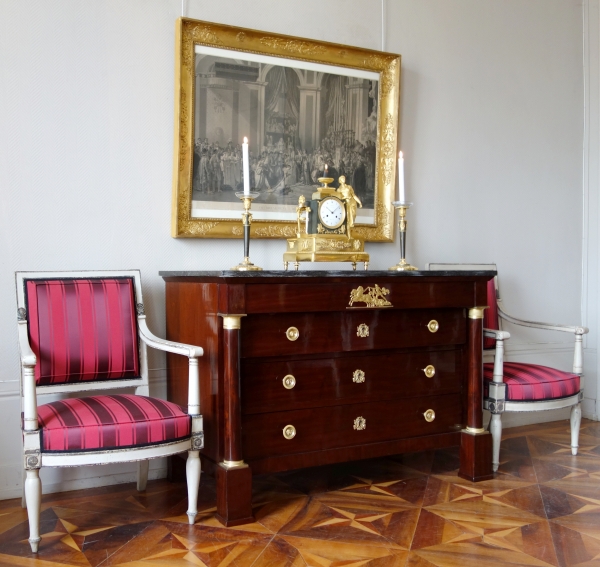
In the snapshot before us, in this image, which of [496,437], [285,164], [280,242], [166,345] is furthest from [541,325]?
[166,345]

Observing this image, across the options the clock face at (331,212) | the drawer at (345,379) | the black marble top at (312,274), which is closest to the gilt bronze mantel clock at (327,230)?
the clock face at (331,212)

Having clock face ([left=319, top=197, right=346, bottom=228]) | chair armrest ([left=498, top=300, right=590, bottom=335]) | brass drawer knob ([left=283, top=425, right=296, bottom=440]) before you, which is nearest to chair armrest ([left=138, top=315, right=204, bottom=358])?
brass drawer knob ([left=283, top=425, right=296, bottom=440])

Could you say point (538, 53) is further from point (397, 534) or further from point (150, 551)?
point (150, 551)

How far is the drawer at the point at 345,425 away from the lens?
294cm

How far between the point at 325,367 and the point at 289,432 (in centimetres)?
32

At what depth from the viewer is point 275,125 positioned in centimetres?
371

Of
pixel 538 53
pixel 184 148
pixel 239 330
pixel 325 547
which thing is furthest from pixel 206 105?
pixel 538 53

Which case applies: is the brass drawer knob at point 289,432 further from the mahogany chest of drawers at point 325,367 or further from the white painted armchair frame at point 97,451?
the white painted armchair frame at point 97,451

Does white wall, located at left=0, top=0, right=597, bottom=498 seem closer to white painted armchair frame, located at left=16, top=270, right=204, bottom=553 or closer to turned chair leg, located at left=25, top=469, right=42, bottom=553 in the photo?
white painted armchair frame, located at left=16, top=270, right=204, bottom=553

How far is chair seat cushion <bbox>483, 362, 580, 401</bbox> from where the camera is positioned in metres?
3.57

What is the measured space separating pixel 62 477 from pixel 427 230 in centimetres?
246

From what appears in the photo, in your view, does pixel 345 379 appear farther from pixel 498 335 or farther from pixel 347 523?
pixel 498 335

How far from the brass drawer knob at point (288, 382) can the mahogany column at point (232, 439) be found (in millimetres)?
234

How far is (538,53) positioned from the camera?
4707 millimetres
